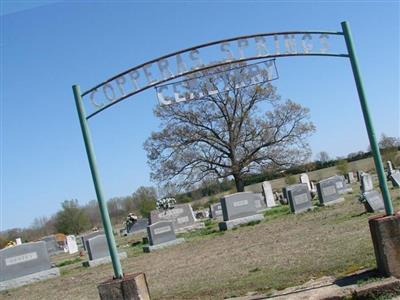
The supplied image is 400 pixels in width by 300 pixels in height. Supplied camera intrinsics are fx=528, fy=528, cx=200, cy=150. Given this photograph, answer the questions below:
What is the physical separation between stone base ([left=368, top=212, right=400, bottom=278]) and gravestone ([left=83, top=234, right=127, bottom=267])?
43.2ft

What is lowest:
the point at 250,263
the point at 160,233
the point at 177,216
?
the point at 250,263

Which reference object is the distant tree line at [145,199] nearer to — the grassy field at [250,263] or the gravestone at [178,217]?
the gravestone at [178,217]

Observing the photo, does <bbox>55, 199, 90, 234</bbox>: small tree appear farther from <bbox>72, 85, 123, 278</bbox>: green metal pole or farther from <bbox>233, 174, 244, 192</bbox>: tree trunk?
<bbox>72, 85, 123, 278</bbox>: green metal pole

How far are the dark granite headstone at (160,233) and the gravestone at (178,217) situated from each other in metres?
6.68

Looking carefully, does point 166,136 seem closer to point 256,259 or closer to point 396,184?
point 396,184

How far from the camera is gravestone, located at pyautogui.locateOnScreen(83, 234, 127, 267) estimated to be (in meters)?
18.3

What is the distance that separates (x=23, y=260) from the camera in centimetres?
1720

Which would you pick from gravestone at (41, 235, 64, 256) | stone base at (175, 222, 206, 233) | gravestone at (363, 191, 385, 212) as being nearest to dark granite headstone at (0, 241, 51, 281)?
stone base at (175, 222, 206, 233)

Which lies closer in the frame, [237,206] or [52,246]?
[237,206]

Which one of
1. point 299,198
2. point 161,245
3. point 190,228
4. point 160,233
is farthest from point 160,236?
point 190,228

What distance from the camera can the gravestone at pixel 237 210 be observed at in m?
21.5

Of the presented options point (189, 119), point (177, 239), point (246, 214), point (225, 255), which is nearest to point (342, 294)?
point (225, 255)

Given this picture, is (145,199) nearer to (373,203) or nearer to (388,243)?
(373,203)

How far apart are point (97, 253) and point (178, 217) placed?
9.25 metres
